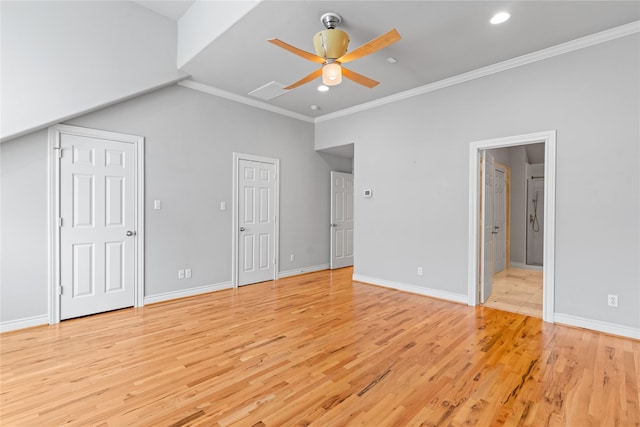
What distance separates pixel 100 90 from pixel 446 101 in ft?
14.2

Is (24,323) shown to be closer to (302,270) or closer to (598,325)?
(302,270)

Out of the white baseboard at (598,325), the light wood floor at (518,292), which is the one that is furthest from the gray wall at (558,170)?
the light wood floor at (518,292)

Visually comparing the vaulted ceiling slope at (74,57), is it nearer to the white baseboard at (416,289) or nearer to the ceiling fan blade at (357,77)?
the ceiling fan blade at (357,77)

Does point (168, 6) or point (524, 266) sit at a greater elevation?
point (168, 6)

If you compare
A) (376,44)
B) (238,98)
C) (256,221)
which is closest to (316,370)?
(376,44)

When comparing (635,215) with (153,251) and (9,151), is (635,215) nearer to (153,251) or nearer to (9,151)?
(153,251)

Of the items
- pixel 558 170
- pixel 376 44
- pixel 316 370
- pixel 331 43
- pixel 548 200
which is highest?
pixel 331 43

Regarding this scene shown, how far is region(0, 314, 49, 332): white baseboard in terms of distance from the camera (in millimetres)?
3084

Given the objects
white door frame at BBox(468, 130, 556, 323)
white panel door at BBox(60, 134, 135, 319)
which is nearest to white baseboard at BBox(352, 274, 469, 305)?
white door frame at BBox(468, 130, 556, 323)

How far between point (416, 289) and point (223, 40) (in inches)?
162

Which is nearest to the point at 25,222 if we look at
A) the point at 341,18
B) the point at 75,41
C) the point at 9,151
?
the point at 9,151

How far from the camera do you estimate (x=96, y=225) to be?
363cm

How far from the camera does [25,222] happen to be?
3182mm

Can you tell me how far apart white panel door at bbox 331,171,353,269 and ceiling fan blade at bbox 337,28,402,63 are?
376cm
